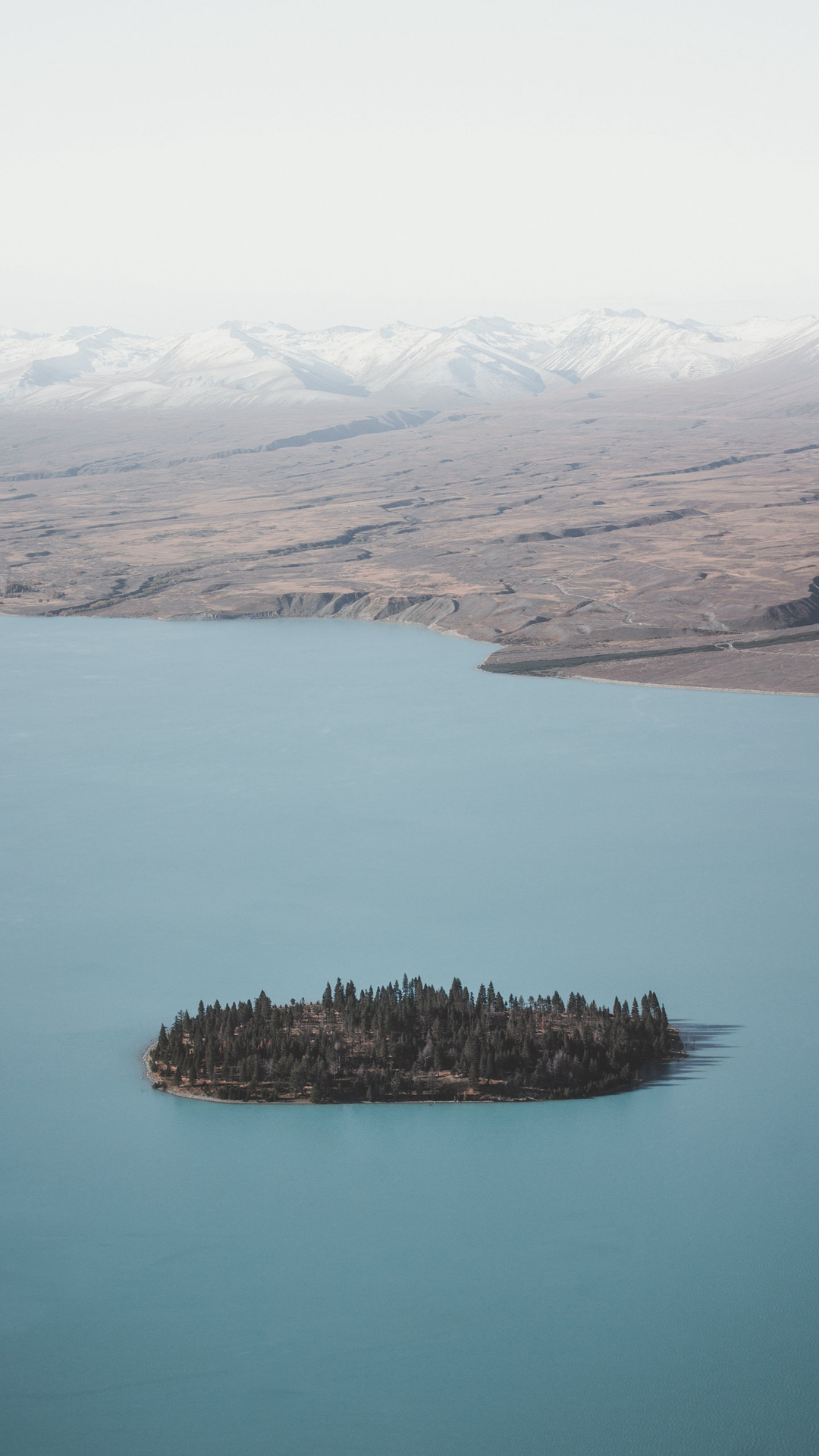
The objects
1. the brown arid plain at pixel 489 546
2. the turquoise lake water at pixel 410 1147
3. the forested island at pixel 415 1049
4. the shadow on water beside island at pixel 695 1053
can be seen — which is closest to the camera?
the turquoise lake water at pixel 410 1147

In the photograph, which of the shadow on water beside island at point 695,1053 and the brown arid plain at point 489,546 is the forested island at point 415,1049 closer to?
the shadow on water beside island at point 695,1053

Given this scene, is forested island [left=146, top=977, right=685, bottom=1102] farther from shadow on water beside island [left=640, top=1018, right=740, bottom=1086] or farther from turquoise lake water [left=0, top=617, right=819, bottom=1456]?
turquoise lake water [left=0, top=617, right=819, bottom=1456]

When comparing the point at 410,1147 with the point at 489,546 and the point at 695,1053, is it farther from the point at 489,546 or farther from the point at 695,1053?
the point at 489,546

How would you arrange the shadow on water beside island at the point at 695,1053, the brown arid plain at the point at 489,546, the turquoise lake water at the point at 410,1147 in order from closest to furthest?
1. the turquoise lake water at the point at 410,1147
2. the shadow on water beside island at the point at 695,1053
3. the brown arid plain at the point at 489,546

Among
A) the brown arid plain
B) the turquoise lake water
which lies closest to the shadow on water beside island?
the turquoise lake water

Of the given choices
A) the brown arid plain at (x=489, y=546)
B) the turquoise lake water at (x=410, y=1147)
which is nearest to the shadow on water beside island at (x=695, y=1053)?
the turquoise lake water at (x=410, y=1147)
